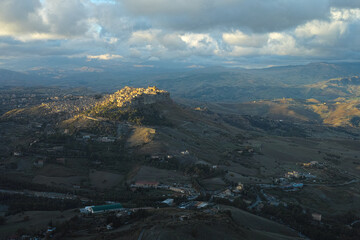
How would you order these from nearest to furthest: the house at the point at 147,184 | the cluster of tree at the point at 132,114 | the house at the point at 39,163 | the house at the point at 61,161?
1. the house at the point at 147,184
2. the house at the point at 39,163
3. the house at the point at 61,161
4. the cluster of tree at the point at 132,114

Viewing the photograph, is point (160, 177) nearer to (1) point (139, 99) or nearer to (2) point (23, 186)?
(2) point (23, 186)

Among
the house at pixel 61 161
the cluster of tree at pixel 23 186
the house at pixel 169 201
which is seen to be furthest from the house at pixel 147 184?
the house at pixel 61 161

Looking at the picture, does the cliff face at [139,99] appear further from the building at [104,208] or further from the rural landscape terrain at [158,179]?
the building at [104,208]

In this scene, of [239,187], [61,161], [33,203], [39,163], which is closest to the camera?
[33,203]

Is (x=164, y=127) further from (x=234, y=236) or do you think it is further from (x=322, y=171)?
(x=234, y=236)

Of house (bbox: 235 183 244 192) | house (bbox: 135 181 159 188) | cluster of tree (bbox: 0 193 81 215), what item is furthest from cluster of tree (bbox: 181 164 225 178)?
cluster of tree (bbox: 0 193 81 215)

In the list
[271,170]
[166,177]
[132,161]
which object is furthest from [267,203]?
[132,161]

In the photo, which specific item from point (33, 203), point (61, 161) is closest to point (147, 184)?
point (61, 161)

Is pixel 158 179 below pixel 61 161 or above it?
below

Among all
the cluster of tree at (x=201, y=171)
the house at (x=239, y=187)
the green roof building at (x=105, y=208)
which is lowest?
the house at (x=239, y=187)
